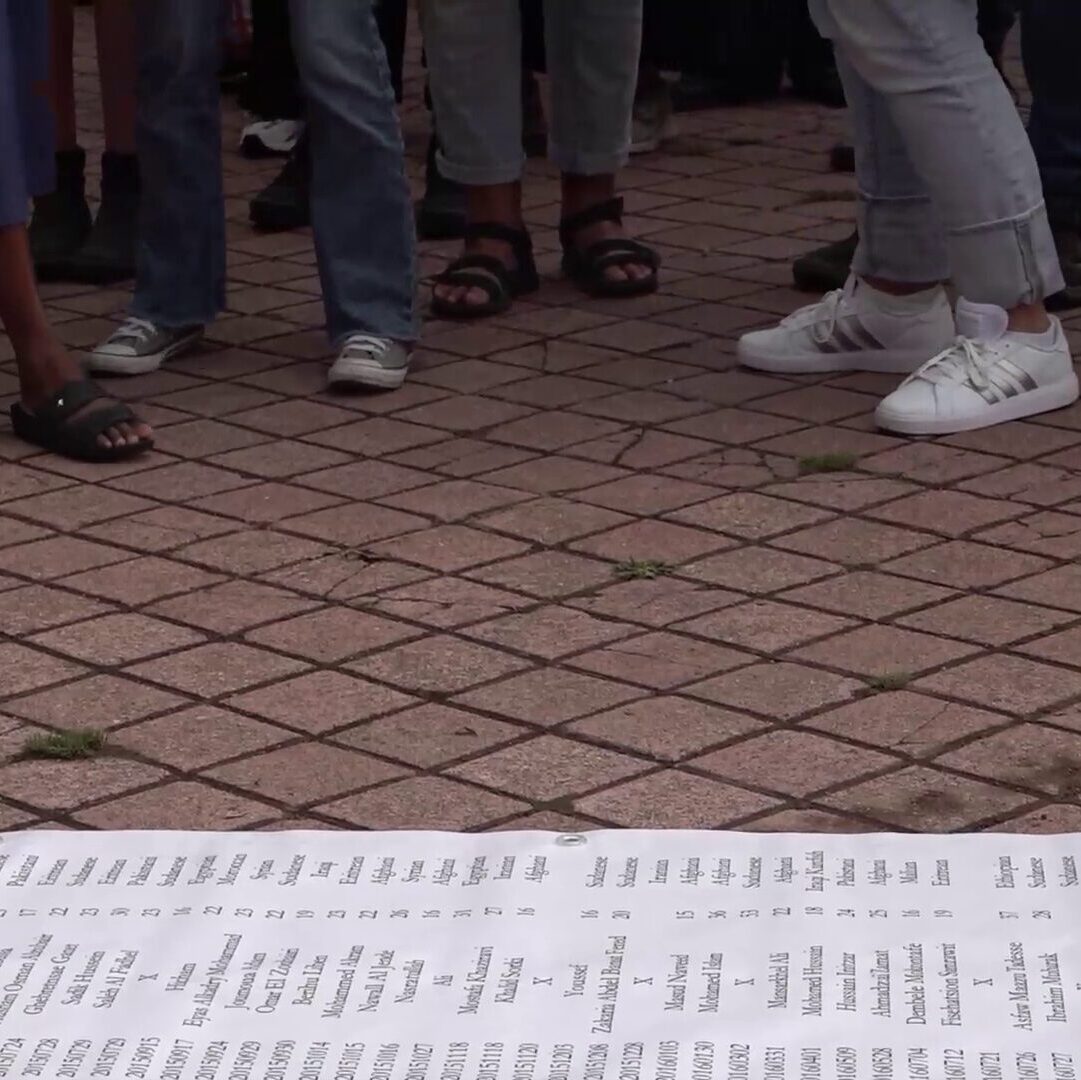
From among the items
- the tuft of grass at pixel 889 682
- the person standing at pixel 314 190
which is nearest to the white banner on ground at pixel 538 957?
the tuft of grass at pixel 889 682

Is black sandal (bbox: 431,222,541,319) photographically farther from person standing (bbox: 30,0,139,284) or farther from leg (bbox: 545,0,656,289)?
person standing (bbox: 30,0,139,284)

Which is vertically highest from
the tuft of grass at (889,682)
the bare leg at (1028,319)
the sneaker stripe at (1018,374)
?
the bare leg at (1028,319)

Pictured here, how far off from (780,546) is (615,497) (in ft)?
0.98

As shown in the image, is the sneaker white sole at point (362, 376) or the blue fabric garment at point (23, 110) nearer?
the blue fabric garment at point (23, 110)

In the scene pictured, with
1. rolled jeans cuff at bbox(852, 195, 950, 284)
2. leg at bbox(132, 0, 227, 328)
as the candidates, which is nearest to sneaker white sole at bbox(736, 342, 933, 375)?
rolled jeans cuff at bbox(852, 195, 950, 284)

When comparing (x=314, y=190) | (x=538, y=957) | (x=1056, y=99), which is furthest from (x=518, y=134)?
(x=538, y=957)

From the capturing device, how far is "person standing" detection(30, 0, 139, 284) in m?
4.45

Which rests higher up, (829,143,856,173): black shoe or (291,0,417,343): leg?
(291,0,417,343): leg

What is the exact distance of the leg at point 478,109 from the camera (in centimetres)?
411

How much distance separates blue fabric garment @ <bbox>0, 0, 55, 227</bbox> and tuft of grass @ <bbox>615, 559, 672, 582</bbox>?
1.08 meters

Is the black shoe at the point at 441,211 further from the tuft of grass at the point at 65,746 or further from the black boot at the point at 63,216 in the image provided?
the tuft of grass at the point at 65,746

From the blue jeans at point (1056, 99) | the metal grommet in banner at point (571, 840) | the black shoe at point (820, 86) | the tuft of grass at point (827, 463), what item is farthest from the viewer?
the black shoe at point (820, 86)

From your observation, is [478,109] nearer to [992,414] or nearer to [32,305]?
[32,305]

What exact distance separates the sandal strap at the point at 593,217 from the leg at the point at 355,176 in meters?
0.63
